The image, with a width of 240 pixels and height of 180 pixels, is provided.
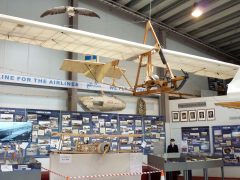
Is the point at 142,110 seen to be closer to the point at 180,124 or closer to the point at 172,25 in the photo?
the point at 180,124

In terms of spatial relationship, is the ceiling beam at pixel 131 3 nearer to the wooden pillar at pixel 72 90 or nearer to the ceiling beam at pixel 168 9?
the ceiling beam at pixel 168 9

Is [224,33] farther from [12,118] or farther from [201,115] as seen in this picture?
[12,118]

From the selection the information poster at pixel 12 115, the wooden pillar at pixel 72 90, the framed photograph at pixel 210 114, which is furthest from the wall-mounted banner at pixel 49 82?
the framed photograph at pixel 210 114

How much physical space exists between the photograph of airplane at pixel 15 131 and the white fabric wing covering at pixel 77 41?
272 centimetres

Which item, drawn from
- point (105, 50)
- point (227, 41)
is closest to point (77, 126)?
point (105, 50)

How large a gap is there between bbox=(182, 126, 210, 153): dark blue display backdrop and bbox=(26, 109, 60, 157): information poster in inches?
190

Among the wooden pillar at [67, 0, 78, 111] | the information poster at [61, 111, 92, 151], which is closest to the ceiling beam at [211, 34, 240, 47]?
the wooden pillar at [67, 0, 78, 111]

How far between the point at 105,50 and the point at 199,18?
6006 millimetres

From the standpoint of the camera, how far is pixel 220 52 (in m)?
13.7

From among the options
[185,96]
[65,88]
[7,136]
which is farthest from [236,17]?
[7,136]

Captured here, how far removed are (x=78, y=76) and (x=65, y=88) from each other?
0.61 meters

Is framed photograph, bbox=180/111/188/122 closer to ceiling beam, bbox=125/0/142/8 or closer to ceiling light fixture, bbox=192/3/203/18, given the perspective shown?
ceiling light fixture, bbox=192/3/203/18

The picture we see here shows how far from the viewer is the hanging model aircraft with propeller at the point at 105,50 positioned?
219 inches

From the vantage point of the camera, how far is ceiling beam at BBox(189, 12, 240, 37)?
11.0 meters
